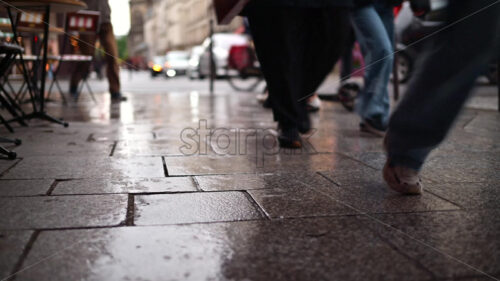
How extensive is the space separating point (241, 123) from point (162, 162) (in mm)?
2103

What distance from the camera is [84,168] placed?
287 cm

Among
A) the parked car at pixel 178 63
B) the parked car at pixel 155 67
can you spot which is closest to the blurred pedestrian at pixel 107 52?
the parked car at pixel 155 67

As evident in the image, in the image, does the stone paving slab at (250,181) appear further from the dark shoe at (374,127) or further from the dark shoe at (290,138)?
the dark shoe at (374,127)

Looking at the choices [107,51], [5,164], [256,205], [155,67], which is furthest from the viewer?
[107,51]

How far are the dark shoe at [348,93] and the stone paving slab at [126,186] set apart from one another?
3.96 m

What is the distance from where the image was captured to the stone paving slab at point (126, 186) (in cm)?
238

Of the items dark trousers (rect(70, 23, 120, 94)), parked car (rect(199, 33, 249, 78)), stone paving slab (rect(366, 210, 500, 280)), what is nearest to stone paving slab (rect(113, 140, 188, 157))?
stone paving slab (rect(366, 210, 500, 280))

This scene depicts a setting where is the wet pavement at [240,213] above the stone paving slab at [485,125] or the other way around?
the other way around

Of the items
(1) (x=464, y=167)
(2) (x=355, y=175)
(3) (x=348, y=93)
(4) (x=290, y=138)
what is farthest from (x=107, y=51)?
(1) (x=464, y=167)

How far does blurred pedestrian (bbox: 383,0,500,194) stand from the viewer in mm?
2016

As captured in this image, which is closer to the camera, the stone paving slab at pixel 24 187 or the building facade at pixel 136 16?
the stone paving slab at pixel 24 187

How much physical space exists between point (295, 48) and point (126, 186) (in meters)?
1.32

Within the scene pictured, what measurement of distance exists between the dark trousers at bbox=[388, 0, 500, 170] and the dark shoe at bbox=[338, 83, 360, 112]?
4.15 metres

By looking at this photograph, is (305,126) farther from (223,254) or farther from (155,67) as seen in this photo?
(223,254)
